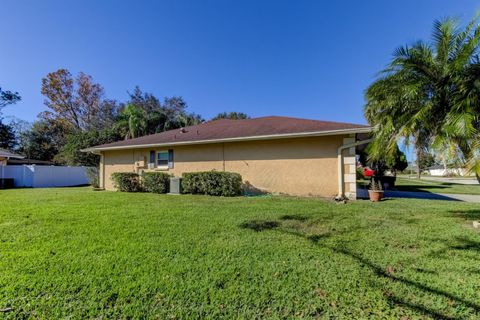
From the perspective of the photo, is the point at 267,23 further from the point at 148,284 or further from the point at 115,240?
the point at 148,284

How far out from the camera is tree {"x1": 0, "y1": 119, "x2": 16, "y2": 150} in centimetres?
3047

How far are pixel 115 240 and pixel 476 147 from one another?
307 inches

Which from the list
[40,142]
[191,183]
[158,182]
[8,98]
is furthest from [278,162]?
[40,142]

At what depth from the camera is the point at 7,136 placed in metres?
32.3

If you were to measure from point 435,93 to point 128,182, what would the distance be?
14.0 metres

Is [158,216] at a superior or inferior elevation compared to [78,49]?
inferior

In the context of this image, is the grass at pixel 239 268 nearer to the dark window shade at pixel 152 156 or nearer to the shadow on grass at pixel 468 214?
the shadow on grass at pixel 468 214

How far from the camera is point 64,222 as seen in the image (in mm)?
5906

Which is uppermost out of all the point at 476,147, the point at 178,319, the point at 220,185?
the point at 476,147

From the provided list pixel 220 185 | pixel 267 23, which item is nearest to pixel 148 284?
pixel 220 185

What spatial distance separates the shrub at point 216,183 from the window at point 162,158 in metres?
3.09

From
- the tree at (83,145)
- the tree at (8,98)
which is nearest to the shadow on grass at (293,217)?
the tree at (83,145)

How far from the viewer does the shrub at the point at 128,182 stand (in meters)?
13.6

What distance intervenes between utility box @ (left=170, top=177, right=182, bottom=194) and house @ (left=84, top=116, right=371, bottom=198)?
47.4 inches
